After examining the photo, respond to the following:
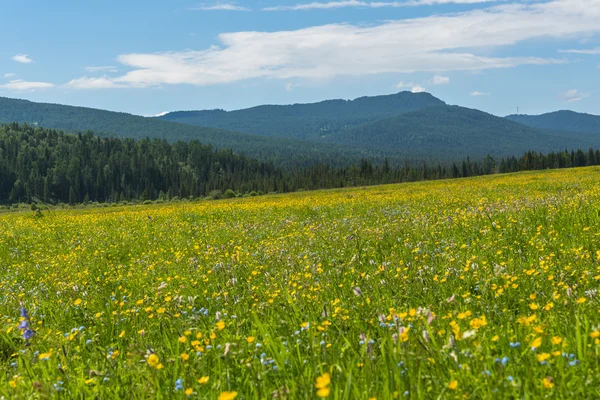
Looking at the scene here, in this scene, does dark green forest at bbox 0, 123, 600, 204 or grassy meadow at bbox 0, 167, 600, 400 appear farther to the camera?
dark green forest at bbox 0, 123, 600, 204

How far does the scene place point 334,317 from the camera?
459 cm

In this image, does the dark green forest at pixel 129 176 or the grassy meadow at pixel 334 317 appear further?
the dark green forest at pixel 129 176

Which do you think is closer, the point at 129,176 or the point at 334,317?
the point at 334,317

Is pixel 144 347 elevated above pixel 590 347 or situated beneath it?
situated beneath

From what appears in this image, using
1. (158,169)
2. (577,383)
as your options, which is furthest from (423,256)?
(158,169)

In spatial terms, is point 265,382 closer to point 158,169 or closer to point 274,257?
point 274,257

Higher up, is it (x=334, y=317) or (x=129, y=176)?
(x=129, y=176)

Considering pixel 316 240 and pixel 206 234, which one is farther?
pixel 206 234

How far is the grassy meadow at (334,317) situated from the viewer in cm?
302

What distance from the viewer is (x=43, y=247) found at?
1446 centimetres

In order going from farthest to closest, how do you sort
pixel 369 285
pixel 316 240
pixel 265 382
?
1. pixel 316 240
2. pixel 369 285
3. pixel 265 382

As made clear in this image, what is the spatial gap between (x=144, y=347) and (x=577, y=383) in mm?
3528

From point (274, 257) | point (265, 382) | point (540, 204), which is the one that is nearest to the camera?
point (265, 382)

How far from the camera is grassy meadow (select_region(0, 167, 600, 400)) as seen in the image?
302 cm
